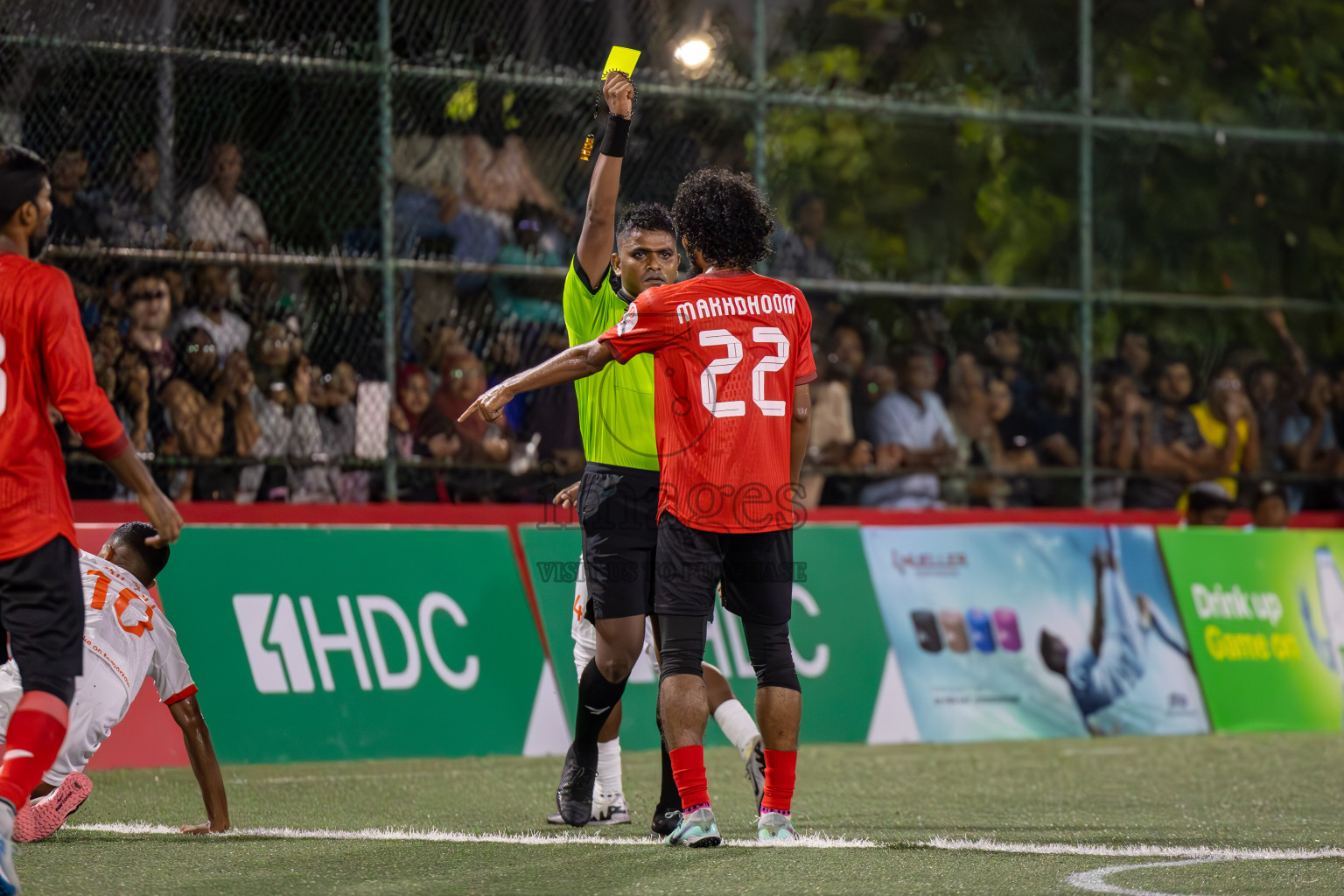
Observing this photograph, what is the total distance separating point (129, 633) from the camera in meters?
5.64

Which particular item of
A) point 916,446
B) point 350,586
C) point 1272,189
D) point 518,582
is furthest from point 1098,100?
point 350,586

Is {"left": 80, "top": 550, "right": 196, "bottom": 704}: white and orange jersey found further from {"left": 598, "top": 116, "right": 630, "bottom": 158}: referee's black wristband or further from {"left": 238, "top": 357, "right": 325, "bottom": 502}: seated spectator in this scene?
{"left": 238, "top": 357, "right": 325, "bottom": 502}: seated spectator

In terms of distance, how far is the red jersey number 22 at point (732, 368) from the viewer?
5.27 metres

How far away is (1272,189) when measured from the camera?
13.1 m

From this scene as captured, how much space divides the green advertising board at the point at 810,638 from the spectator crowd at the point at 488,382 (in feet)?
3.96

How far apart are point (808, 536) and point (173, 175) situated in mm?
4343

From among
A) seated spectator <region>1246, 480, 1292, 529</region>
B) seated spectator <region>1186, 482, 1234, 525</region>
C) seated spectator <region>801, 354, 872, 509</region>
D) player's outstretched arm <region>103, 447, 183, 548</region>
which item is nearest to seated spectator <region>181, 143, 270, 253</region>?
seated spectator <region>801, 354, 872, 509</region>

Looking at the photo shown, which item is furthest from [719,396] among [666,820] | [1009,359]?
[1009,359]

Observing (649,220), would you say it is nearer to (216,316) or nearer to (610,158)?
(610,158)

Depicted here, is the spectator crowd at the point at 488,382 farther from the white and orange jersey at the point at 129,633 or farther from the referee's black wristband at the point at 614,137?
the referee's black wristband at the point at 614,137

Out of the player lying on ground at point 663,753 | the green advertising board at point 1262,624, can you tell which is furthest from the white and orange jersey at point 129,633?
the green advertising board at point 1262,624

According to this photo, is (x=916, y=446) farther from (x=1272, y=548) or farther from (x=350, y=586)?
(x=350, y=586)

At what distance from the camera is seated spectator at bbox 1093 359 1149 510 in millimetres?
12430

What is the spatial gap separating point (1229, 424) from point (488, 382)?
595cm
